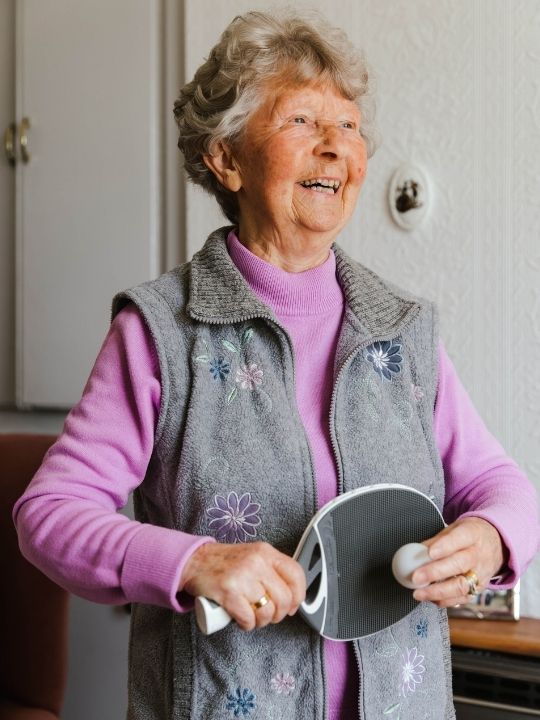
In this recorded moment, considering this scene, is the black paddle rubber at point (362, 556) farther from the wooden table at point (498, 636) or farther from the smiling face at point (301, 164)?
the wooden table at point (498, 636)

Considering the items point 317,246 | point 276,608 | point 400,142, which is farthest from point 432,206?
point 276,608

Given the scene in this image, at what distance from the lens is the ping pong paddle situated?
834 mm

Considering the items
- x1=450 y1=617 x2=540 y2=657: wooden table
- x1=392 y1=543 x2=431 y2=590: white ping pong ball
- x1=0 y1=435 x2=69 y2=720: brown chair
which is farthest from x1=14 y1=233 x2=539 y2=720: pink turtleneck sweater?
x1=0 y1=435 x2=69 y2=720: brown chair

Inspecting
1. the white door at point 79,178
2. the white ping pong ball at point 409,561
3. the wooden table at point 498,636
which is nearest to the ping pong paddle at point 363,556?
the white ping pong ball at point 409,561

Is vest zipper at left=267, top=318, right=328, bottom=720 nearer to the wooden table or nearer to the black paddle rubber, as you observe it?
the black paddle rubber

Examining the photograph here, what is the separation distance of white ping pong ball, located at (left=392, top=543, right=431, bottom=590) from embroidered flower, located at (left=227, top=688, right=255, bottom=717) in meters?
0.19

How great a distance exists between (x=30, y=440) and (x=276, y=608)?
897 mm

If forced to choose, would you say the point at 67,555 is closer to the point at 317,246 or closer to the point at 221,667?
the point at 221,667

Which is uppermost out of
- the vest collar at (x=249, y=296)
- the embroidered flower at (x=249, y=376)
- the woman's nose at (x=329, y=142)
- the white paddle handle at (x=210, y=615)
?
the woman's nose at (x=329, y=142)

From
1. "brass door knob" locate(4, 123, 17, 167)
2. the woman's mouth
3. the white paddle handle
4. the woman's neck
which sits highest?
"brass door knob" locate(4, 123, 17, 167)

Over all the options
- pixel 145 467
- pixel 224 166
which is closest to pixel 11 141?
pixel 224 166

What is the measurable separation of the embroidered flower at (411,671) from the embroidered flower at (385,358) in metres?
0.30

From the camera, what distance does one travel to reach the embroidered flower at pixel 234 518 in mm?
907

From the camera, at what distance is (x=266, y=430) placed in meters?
0.93
